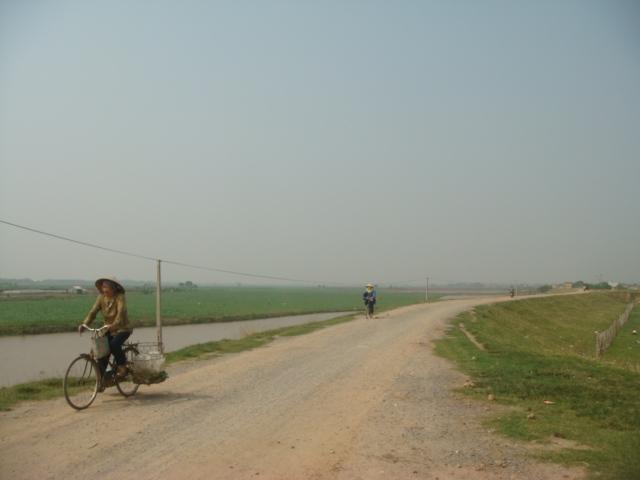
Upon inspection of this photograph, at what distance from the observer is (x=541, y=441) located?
6.31 m

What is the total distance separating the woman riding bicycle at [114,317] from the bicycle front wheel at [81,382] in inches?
8.4

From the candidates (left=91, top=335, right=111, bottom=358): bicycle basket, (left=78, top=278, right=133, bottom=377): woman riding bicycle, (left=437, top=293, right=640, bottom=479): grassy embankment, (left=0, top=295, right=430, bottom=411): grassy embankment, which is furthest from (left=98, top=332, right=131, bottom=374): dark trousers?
(left=437, top=293, right=640, bottom=479): grassy embankment

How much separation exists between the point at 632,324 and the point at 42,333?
41.3m

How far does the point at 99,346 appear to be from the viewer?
8.35 m

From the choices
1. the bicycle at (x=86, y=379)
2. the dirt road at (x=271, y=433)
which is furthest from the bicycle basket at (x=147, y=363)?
the dirt road at (x=271, y=433)

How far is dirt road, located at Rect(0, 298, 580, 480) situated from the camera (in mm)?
5441

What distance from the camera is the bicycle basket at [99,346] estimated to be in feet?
27.2

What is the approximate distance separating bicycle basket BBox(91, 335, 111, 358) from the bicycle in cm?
5

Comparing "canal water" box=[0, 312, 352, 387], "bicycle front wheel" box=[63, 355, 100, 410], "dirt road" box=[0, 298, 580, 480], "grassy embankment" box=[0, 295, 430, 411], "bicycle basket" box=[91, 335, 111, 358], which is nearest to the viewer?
"dirt road" box=[0, 298, 580, 480]

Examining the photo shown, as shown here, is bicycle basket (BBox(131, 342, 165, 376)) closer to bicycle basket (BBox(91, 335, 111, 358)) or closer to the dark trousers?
the dark trousers

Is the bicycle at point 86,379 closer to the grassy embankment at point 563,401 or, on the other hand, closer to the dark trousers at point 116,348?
the dark trousers at point 116,348

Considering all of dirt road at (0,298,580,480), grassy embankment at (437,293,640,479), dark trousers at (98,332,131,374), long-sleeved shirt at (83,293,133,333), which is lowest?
grassy embankment at (437,293,640,479)

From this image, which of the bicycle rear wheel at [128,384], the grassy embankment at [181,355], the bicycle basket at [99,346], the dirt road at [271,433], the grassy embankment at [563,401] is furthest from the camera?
the grassy embankment at [181,355]

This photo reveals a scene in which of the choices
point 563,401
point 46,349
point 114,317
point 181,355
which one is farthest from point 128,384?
point 46,349
